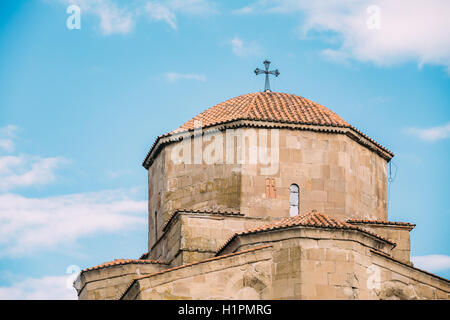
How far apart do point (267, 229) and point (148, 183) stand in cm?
724

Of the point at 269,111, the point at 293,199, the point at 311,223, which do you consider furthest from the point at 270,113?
the point at 311,223

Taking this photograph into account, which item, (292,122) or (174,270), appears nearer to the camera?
(174,270)

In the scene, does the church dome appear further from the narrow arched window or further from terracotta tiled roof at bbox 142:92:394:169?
the narrow arched window

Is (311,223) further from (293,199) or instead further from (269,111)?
(269,111)

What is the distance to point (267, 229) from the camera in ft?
75.4

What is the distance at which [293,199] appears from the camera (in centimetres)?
2666

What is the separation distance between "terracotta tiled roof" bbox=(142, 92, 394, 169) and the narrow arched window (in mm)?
1698

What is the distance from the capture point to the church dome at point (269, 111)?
89.5 ft

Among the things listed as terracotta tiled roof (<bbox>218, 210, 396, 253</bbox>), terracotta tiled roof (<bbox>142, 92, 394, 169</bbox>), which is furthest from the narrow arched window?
terracotta tiled roof (<bbox>218, 210, 396, 253</bbox>)

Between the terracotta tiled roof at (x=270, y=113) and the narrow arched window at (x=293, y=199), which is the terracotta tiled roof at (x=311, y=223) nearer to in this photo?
the narrow arched window at (x=293, y=199)

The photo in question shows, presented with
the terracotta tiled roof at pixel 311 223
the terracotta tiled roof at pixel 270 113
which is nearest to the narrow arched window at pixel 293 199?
the terracotta tiled roof at pixel 270 113
